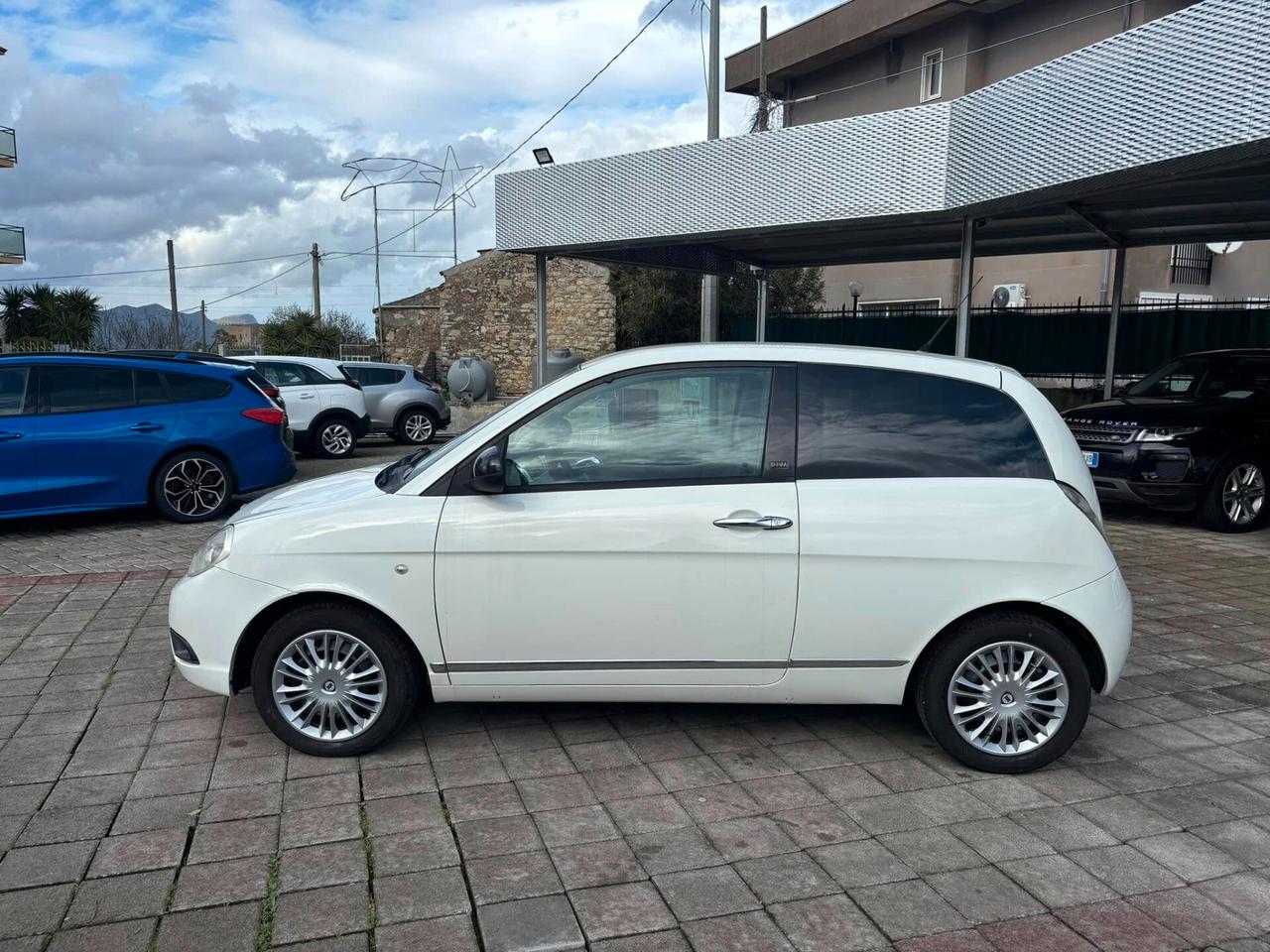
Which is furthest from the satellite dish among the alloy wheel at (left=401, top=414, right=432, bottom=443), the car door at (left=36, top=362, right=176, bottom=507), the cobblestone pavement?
the car door at (left=36, top=362, right=176, bottom=507)

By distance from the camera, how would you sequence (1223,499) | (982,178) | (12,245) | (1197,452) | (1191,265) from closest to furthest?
(982,178) → (1197,452) → (1223,499) → (1191,265) → (12,245)

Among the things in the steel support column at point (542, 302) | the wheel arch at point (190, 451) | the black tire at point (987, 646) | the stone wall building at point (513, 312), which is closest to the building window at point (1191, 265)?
the stone wall building at point (513, 312)

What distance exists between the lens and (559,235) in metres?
12.9

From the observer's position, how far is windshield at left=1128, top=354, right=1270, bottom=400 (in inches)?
388

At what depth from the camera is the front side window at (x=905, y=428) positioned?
4.03 m

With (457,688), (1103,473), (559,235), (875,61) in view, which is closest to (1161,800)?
(457,688)

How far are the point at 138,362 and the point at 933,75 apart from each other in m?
22.4

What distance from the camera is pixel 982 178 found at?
8945mm

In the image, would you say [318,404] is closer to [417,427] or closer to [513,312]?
[417,427]

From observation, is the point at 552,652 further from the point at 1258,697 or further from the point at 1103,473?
the point at 1103,473

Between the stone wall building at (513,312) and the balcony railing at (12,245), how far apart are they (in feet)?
69.7

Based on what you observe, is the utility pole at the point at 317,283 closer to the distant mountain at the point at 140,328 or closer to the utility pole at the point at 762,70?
the distant mountain at the point at 140,328

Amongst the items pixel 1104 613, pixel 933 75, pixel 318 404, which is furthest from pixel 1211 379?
pixel 933 75

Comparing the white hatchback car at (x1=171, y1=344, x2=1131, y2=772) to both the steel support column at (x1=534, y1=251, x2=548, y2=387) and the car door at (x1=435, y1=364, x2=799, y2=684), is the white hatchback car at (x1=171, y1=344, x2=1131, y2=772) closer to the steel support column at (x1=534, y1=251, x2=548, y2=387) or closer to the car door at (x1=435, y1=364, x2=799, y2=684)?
the car door at (x1=435, y1=364, x2=799, y2=684)
